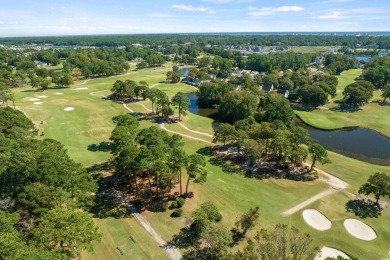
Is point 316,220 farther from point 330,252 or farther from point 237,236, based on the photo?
point 237,236

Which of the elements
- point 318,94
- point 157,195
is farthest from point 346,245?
point 318,94

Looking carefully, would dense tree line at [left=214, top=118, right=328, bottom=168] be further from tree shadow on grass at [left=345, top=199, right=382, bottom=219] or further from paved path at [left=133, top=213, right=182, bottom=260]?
paved path at [left=133, top=213, right=182, bottom=260]

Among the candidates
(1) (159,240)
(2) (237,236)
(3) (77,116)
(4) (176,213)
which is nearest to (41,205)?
(1) (159,240)

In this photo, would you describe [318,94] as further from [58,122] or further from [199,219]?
[58,122]

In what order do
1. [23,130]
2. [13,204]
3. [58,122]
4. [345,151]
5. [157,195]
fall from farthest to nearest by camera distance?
[58,122], [345,151], [23,130], [157,195], [13,204]

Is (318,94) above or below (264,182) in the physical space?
above

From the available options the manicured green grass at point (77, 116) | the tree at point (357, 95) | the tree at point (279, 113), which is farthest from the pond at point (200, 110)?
the tree at point (357, 95)

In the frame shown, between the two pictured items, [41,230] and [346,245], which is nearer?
[41,230]

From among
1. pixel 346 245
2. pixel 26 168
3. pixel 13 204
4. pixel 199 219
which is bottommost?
pixel 346 245
